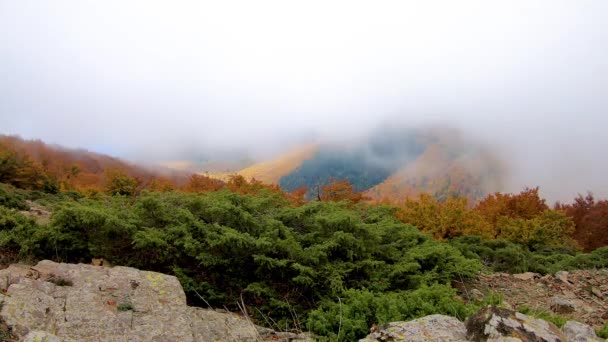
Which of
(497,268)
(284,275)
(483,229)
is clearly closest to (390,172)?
(483,229)

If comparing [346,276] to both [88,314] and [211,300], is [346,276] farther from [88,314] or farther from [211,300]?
[88,314]

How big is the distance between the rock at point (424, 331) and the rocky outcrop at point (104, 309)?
4.55ft

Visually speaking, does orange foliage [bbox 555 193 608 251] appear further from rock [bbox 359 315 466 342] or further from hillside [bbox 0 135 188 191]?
hillside [bbox 0 135 188 191]

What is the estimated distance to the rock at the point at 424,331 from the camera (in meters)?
3.40

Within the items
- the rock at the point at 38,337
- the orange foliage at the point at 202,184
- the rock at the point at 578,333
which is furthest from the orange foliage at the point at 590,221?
the rock at the point at 38,337

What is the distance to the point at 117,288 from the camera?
5.07 m

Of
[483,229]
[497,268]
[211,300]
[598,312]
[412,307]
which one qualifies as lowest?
[483,229]

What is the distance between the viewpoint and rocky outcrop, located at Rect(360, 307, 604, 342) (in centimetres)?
312

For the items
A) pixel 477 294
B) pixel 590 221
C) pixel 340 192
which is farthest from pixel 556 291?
pixel 590 221

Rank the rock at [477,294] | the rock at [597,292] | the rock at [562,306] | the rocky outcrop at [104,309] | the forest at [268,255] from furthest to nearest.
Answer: the rock at [597,292]
the rock at [477,294]
the rock at [562,306]
the forest at [268,255]
the rocky outcrop at [104,309]

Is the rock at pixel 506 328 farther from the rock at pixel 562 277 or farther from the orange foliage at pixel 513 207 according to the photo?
the orange foliage at pixel 513 207

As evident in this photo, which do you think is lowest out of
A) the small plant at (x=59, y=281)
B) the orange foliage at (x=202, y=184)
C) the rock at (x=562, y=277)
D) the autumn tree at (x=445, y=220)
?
the autumn tree at (x=445, y=220)

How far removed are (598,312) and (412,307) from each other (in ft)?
13.4

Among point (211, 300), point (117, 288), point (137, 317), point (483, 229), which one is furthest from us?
point (483, 229)
